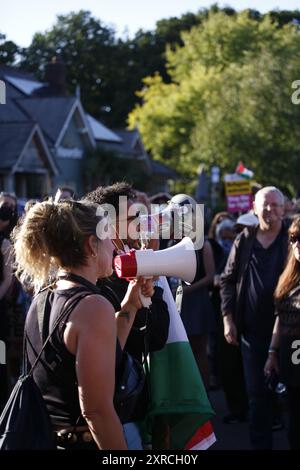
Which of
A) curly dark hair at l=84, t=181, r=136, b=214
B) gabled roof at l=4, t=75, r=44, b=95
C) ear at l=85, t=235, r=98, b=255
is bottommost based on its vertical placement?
ear at l=85, t=235, r=98, b=255

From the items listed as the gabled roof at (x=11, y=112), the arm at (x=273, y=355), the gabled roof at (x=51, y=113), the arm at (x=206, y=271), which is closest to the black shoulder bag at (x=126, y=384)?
the arm at (x=273, y=355)

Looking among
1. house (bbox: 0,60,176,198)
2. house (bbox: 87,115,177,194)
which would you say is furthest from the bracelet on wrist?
house (bbox: 87,115,177,194)

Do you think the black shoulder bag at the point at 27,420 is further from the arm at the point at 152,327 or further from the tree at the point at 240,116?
the tree at the point at 240,116

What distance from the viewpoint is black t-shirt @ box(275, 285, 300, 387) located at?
557 cm

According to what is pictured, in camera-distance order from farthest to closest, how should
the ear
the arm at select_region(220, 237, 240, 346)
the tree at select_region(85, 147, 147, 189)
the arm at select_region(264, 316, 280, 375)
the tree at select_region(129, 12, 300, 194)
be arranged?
1. the tree at select_region(85, 147, 147, 189)
2. the tree at select_region(129, 12, 300, 194)
3. the arm at select_region(220, 237, 240, 346)
4. the arm at select_region(264, 316, 280, 375)
5. the ear

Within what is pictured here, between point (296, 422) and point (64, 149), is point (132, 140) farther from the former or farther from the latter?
point (296, 422)

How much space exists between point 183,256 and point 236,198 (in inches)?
561

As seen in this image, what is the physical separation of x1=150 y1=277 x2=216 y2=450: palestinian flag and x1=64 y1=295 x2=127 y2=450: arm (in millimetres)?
565

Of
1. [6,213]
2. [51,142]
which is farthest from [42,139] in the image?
[6,213]

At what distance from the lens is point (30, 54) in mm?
66000

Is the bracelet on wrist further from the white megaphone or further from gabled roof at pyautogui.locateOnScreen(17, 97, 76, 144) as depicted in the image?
gabled roof at pyautogui.locateOnScreen(17, 97, 76, 144)

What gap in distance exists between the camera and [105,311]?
3.11 m

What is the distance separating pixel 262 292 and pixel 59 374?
11.6 ft

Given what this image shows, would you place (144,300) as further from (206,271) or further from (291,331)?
(206,271)
